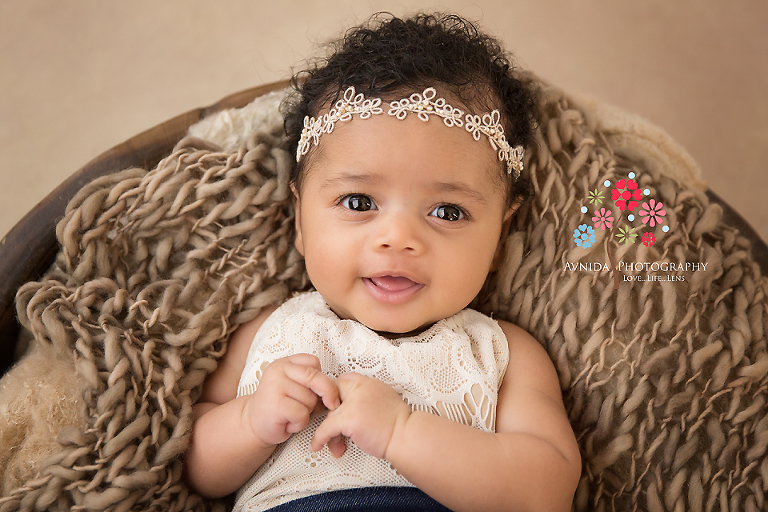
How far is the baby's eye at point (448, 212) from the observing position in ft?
3.15

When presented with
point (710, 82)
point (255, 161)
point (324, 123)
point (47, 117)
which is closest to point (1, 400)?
point (255, 161)

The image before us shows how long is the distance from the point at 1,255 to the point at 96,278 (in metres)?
0.19

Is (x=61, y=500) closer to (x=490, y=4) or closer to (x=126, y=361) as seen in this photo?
(x=126, y=361)

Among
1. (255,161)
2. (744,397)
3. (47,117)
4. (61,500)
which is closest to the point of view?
(61,500)

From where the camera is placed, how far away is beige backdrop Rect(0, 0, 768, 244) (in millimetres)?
2061

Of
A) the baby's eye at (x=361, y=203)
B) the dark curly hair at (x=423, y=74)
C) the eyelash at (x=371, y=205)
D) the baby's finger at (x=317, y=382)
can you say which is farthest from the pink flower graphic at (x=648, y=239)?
the baby's finger at (x=317, y=382)

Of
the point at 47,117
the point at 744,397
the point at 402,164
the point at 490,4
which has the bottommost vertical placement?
the point at 744,397

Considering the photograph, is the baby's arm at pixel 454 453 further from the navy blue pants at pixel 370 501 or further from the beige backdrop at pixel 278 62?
the beige backdrop at pixel 278 62

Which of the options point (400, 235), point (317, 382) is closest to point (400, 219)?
point (400, 235)

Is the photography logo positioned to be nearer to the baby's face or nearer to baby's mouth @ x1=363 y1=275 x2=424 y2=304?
the baby's face

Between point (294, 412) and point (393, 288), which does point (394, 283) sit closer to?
point (393, 288)

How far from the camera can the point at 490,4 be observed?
2.25 meters

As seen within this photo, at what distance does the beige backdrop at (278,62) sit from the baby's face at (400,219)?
1208 millimetres

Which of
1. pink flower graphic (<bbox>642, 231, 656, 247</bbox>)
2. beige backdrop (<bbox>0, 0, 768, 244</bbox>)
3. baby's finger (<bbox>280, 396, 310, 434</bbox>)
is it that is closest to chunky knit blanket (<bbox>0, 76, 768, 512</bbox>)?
pink flower graphic (<bbox>642, 231, 656, 247</bbox>)
